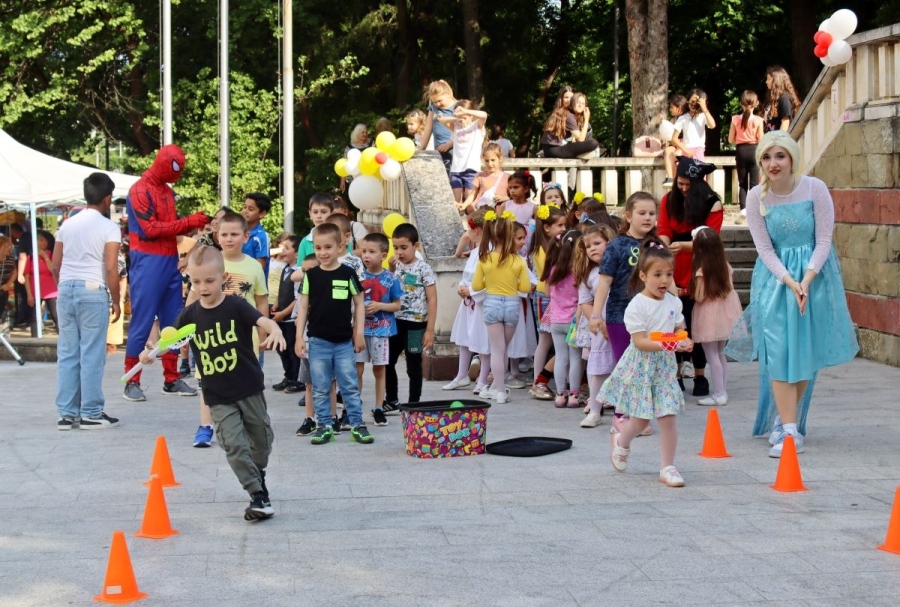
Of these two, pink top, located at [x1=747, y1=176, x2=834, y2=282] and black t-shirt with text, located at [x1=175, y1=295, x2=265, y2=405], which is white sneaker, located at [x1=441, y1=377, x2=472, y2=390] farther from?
black t-shirt with text, located at [x1=175, y1=295, x2=265, y2=405]

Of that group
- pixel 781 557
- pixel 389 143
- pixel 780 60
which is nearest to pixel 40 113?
pixel 780 60

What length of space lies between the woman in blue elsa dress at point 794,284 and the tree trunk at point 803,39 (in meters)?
17.5

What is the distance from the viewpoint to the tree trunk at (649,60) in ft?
69.6

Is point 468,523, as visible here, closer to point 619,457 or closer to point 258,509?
point 258,509

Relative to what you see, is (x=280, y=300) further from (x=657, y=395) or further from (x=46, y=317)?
(x=46, y=317)

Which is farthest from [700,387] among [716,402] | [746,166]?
[746,166]

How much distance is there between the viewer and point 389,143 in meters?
14.5

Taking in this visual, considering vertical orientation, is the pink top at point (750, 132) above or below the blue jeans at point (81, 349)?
above

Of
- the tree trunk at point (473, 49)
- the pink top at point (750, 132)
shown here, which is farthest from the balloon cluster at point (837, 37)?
the tree trunk at point (473, 49)

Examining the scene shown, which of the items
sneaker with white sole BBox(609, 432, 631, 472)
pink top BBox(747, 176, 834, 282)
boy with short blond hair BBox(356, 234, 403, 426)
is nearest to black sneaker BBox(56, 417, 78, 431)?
boy with short blond hair BBox(356, 234, 403, 426)

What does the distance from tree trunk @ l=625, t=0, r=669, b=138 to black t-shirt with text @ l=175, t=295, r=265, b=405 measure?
14902 mm

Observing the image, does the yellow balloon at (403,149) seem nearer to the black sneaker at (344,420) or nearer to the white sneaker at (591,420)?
the black sneaker at (344,420)

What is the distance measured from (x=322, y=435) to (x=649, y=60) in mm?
13788

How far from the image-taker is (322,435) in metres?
9.18
